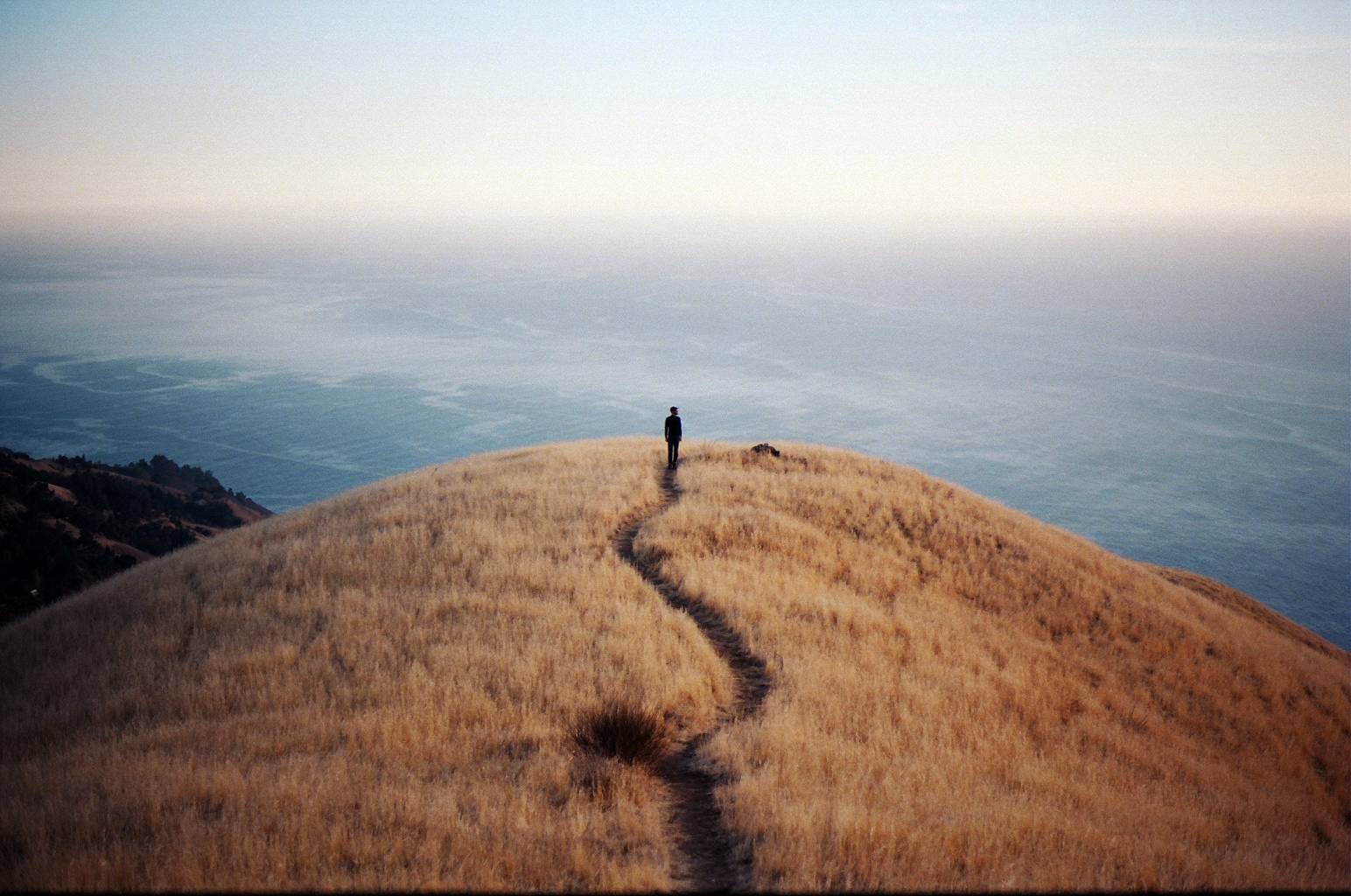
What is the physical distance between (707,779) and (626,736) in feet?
3.38

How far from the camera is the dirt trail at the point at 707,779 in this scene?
5.96 meters

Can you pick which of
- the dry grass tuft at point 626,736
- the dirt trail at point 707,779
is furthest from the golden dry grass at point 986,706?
the dry grass tuft at point 626,736

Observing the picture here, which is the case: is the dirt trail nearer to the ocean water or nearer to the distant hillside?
the distant hillside

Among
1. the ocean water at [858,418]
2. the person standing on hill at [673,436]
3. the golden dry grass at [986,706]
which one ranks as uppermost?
the person standing on hill at [673,436]

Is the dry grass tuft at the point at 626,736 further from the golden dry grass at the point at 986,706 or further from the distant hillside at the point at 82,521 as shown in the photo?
the distant hillside at the point at 82,521

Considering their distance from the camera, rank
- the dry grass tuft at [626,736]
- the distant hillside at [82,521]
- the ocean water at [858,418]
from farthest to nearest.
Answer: the ocean water at [858,418], the distant hillside at [82,521], the dry grass tuft at [626,736]

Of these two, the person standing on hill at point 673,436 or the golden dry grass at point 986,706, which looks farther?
the person standing on hill at point 673,436

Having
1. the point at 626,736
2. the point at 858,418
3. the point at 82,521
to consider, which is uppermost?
the point at 626,736

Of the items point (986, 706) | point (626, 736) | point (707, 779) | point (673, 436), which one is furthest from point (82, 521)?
point (986, 706)

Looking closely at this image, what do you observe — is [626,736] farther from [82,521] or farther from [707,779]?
[82,521]

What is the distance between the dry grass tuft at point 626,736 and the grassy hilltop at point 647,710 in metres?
0.07

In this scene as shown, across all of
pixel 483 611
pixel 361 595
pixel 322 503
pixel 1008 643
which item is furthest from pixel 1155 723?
pixel 322 503

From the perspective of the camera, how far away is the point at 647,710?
28.3 feet

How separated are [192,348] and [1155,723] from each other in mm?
230126
